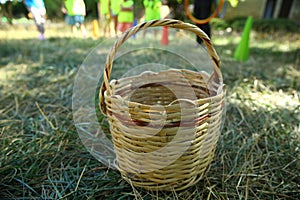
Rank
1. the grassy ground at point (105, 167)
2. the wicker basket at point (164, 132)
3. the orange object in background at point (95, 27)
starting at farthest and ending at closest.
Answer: the orange object in background at point (95, 27), the grassy ground at point (105, 167), the wicker basket at point (164, 132)

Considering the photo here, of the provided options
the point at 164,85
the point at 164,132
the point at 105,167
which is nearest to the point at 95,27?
the point at 164,85

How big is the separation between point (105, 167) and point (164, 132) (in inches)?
14.8

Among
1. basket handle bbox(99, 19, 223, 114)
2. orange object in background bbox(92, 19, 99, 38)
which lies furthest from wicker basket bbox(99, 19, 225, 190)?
orange object in background bbox(92, 19, 99, 38)

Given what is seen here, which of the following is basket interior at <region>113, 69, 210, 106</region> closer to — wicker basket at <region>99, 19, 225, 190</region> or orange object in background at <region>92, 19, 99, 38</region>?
wicker basket at <region>99, 19, 225, 190</region>

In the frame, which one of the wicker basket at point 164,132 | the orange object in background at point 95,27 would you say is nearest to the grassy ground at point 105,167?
the wicker basket at point 164,132

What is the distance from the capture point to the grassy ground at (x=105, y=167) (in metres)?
0.74

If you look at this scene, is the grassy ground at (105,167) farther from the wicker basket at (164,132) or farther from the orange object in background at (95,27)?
the orange object in background at (95,27)

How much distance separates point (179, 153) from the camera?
612 millimetres

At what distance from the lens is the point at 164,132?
57cm

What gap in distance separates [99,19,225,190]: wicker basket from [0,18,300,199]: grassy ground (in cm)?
Answer: 7

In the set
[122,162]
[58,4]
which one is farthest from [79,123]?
[58,4]

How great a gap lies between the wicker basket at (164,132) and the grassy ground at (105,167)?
0.23 ft

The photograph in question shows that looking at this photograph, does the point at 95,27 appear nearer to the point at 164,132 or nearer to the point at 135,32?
the point at 135,32

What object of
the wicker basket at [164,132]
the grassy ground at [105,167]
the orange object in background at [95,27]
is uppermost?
the orange object in background at [95,27]
